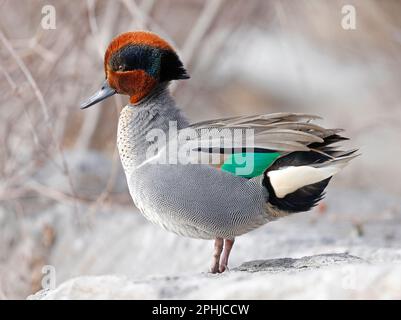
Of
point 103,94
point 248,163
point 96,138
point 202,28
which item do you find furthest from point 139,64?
point 96,138

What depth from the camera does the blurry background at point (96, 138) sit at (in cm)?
366

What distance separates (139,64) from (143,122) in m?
0.18

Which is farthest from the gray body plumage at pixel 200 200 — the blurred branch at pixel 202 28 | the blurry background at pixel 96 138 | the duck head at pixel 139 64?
the blurred branch at pixel 202 28

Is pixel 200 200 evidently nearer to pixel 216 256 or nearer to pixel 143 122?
pixel 216 256

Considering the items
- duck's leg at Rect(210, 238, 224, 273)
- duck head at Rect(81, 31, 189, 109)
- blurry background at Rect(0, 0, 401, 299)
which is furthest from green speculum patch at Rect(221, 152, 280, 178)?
blurry background at Rect(0, 0, 401, 299)

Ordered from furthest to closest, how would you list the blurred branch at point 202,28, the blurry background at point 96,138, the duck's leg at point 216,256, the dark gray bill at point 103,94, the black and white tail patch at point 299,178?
the blurred branch at point 202,28
the blurry background at point 96,138
the dark gray bill at point 103,94
the duck's leg at point 216,256
the black and white tail patch at point 299,178

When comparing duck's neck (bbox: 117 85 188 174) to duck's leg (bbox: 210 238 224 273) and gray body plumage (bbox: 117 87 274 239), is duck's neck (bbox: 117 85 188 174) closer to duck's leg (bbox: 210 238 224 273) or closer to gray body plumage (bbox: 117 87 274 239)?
gray body plumage (bbox: 117 87 274 239)

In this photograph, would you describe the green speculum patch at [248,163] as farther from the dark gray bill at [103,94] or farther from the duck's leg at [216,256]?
the dark gray bill at [103,94]

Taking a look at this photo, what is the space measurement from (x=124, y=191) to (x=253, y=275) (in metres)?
2.63

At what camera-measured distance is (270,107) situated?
27.0 ft

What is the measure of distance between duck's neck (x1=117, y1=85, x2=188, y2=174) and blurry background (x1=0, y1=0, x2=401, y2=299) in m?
0.37

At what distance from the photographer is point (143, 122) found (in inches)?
93.0

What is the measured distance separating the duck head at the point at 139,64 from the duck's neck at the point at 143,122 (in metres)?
0.03
